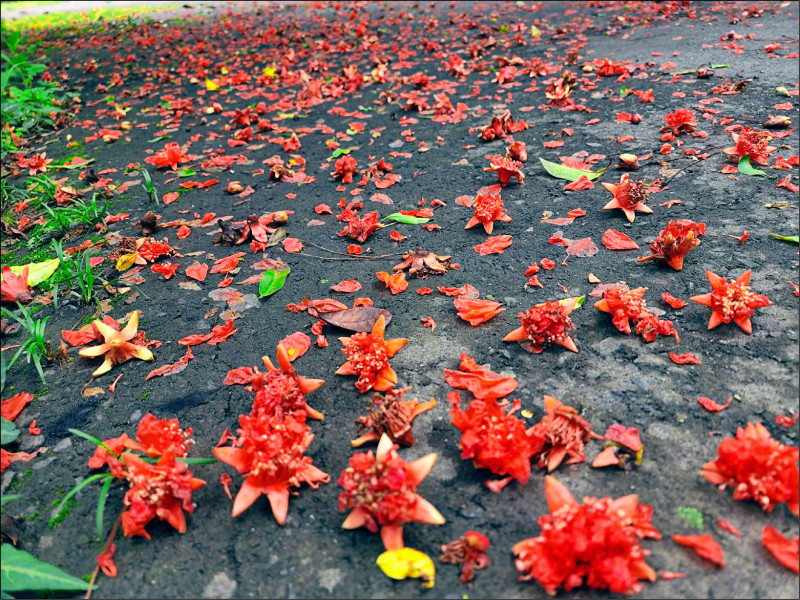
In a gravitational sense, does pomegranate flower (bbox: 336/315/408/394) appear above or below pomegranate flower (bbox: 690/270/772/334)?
below

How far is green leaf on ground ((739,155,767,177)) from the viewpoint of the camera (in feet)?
10.7

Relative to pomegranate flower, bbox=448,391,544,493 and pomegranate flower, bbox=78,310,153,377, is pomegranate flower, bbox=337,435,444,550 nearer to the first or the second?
pomegranate flower, bbox=448,391,544,493

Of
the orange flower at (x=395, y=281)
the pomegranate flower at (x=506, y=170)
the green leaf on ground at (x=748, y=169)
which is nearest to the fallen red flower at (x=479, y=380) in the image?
the orange flower at (x=395, y=281)

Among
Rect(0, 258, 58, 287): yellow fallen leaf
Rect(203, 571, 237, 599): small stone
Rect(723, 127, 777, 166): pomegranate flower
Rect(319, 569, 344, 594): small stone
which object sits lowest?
Rect(203, 571, 237, 599): small stone

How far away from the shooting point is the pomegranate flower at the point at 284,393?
80.1 inches

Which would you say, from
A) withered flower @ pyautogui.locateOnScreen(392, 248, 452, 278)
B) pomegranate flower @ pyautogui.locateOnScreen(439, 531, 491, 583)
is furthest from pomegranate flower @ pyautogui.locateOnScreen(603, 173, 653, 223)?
pomegranate flower @ pyautogui.locateOnScreen(439, 531, 491, 583)

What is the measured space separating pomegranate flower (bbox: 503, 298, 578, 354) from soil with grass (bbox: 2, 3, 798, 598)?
2.0 inches

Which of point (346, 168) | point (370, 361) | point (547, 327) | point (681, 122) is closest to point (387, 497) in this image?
point (370, 361)

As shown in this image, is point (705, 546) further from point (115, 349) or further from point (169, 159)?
point (169, 159)

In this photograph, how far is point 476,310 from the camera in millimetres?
2537

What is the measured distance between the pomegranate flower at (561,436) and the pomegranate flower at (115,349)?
1772 millimetres

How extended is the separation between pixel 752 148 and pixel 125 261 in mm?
3859

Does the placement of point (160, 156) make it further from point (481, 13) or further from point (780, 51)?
point (481, 13)

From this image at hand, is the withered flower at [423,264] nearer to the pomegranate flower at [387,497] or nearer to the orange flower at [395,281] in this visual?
the orange flower at [395,281]
